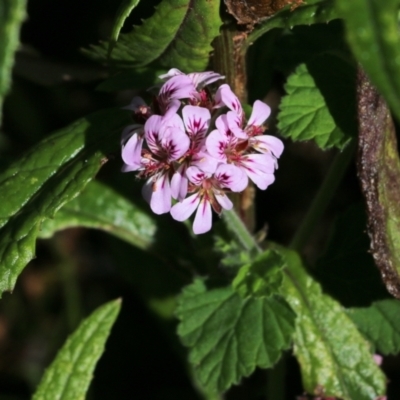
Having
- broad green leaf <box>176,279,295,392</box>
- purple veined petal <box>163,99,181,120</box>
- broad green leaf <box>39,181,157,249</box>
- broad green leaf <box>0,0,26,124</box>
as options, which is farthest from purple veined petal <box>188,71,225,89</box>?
broad green leaf <box>39,181,157,249</box>

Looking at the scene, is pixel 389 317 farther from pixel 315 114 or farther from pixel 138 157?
pixel 138 157

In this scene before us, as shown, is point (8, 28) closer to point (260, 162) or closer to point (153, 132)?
point (153, 132)

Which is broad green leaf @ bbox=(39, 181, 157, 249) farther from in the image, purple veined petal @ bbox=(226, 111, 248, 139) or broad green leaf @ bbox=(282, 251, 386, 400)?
purple veined petal @ bbox=(226, 111, 248, 139)

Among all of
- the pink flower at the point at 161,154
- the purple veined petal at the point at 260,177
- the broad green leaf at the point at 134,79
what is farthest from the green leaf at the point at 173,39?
the purple veined petal at the point at 260,177

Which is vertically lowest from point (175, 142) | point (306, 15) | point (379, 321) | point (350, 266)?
point (379, 321)

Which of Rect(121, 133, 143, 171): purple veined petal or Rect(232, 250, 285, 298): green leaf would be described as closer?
Rect(121, 133, 143, 171): purple veined petal

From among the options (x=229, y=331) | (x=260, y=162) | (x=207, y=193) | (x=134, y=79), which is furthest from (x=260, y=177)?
(x=229, y=331)

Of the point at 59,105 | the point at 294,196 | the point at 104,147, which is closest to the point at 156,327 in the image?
the point at 294,196
